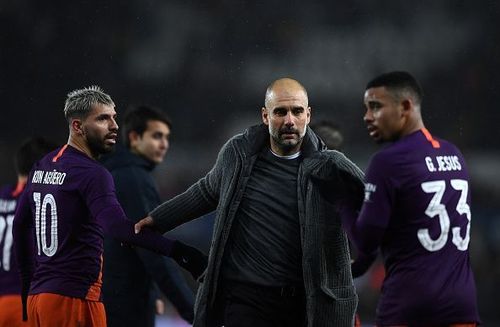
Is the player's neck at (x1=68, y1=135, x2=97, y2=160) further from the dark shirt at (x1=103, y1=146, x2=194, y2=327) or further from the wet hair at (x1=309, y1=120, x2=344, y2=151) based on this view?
the wet hair at (x1=309, y1=120, x2=344, y2=151)

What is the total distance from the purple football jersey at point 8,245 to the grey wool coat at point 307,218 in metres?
1.75

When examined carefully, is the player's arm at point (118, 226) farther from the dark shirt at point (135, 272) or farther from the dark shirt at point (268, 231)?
the dark shirt at point (135, 272)

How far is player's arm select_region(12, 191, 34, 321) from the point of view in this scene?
546 centimetres

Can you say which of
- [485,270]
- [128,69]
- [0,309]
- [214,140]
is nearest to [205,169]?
[214,140]

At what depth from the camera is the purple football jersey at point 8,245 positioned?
6.73 metres

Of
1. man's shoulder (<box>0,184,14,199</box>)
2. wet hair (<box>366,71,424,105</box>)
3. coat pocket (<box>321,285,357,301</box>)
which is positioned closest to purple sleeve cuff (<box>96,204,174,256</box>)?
coat pocket (<box>321,285,357,301</box>)

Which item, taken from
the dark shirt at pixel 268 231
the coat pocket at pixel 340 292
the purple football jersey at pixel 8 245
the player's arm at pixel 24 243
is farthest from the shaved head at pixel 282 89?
the purple football jersey at pixel 8 245

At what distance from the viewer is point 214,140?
16.2m

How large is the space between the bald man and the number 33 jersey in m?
0.57

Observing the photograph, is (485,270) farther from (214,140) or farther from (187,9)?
(187,9)

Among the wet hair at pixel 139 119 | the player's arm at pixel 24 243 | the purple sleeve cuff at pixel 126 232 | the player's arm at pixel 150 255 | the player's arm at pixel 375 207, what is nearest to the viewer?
the player's arm at pixel 375 207

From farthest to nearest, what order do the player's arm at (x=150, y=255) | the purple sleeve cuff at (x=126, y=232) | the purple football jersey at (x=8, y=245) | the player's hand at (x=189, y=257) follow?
the purple football jersey at (x=8, y=245)
the player's arm at (x=150, y=255)
the player's hand at (x=189, y=257)
the purple sleeve cuff at (x=126, y=232)

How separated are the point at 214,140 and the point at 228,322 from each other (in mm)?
11164

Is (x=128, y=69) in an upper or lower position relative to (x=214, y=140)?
upper
